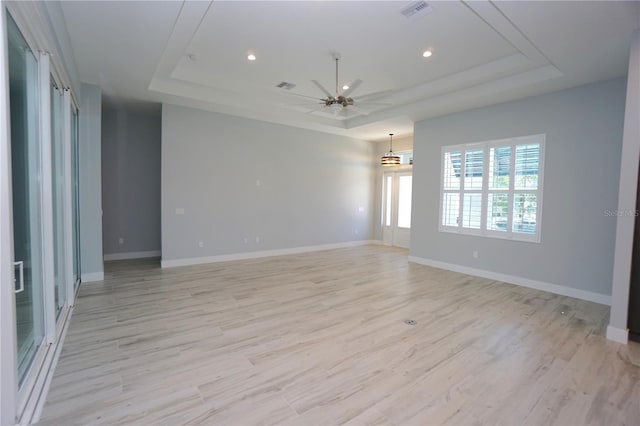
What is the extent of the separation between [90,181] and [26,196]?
2.86 m

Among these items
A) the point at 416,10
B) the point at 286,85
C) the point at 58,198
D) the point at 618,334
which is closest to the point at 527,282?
the point at 618,334

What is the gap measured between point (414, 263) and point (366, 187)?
3249 millimetres

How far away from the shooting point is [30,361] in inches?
92.7

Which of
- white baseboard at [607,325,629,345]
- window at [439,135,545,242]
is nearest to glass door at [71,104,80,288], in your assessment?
window at [439,135,545,242]

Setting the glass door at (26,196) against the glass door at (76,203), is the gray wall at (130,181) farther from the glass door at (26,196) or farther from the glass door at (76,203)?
the glass door at (26,196)

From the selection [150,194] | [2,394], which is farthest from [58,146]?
[150,194]

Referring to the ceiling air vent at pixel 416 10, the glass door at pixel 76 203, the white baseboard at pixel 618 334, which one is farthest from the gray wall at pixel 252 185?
the white baseboard at pixel 618 334

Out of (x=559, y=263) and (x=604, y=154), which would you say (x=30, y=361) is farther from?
(x=604, y=154)

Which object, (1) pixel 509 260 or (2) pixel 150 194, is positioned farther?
(2) pixel 150 194

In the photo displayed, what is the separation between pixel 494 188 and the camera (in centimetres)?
559

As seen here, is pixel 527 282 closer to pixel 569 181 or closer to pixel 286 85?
pixel 569 181

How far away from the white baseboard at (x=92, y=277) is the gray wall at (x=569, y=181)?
6536mm

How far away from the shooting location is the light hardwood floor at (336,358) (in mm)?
Result: 2105

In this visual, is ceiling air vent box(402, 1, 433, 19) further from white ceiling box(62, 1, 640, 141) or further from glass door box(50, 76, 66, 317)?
glass door box(50, 76, 66, 317)
